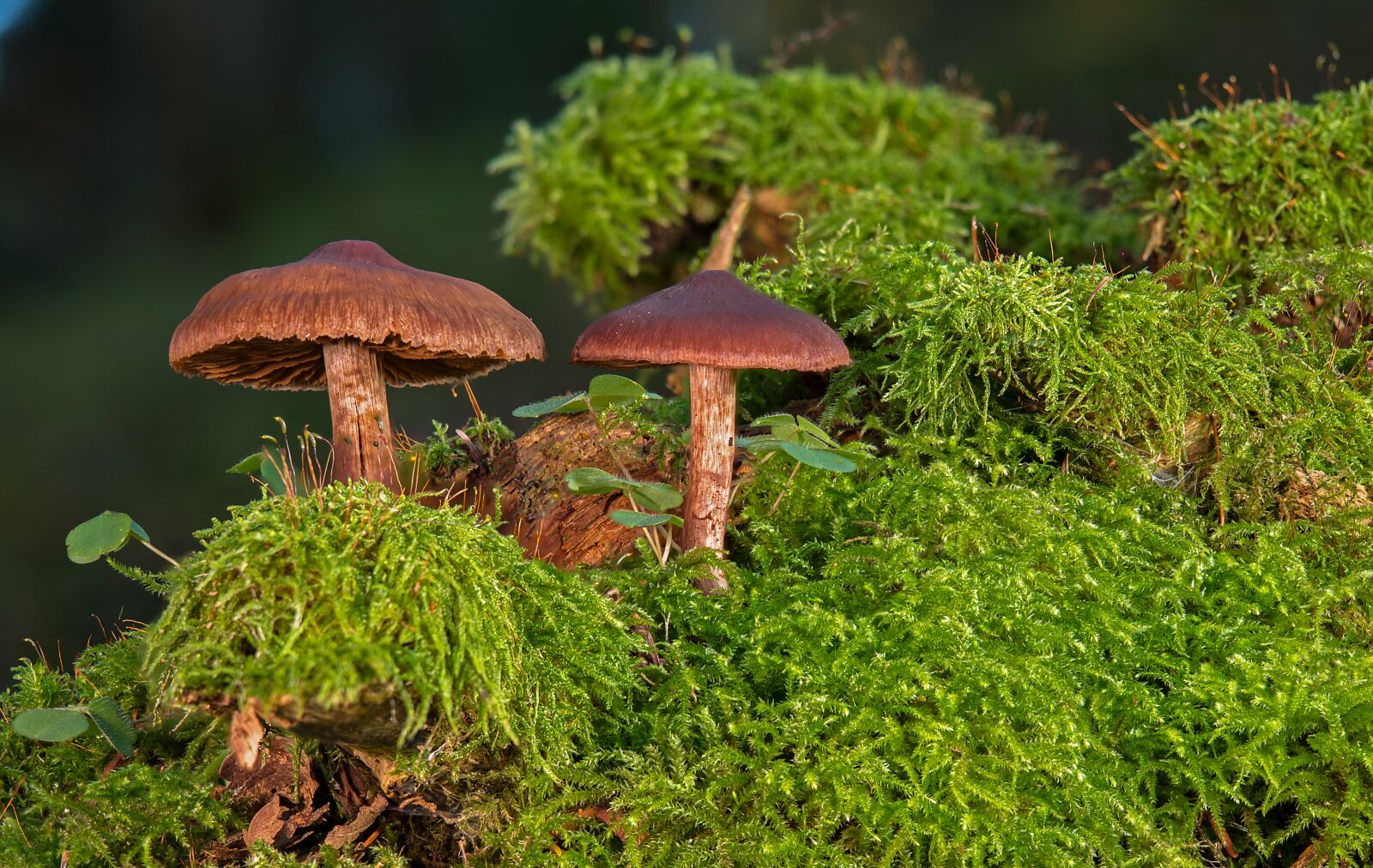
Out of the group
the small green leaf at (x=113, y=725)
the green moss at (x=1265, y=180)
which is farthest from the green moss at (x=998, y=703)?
the green moss at (x=1265, y=180)

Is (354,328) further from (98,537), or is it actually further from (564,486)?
(564,486)

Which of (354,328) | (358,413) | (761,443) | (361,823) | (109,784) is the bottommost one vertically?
(361,823)

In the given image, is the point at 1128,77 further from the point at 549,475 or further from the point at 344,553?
the point at 344,553

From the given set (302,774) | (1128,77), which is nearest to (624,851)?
(302,774)

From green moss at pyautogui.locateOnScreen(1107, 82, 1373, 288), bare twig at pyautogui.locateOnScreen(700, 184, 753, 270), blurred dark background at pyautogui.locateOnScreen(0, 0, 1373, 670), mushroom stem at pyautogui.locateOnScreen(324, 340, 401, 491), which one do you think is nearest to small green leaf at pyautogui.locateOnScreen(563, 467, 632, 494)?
mushroom stem at pyautogui.locateOnScreen(324, 340, 401, 491)

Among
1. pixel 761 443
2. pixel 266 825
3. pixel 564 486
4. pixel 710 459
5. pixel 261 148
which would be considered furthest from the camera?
pixel 261 148

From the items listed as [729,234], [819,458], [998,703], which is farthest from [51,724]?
[729,234]

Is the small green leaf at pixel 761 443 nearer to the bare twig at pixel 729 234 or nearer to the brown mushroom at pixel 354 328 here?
the brown mushroom at pixel 354 328
